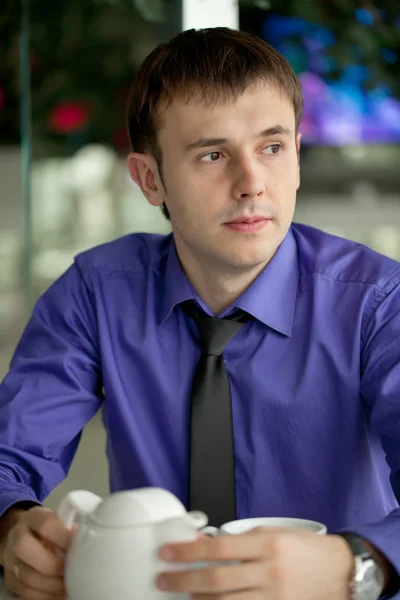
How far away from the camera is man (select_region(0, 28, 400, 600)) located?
4.65 ft

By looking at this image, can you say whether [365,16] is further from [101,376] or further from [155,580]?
[155,580]

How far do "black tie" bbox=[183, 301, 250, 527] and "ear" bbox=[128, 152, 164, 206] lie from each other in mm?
359

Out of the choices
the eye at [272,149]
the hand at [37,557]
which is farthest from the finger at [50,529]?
the eye at [272,149]

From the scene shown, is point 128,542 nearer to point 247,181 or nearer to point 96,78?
point 247,181

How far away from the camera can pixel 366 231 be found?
15.5ft

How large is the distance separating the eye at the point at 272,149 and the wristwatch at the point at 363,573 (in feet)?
2.16

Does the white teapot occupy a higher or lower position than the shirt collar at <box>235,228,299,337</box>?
lower

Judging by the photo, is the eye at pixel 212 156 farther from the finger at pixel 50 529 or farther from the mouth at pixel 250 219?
the finger at pixel 50 529

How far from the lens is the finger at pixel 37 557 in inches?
40.6

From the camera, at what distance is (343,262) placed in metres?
1.52

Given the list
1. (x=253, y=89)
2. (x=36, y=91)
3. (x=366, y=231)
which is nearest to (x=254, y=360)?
(x=253, y=89)

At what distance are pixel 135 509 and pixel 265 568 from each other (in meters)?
0.15

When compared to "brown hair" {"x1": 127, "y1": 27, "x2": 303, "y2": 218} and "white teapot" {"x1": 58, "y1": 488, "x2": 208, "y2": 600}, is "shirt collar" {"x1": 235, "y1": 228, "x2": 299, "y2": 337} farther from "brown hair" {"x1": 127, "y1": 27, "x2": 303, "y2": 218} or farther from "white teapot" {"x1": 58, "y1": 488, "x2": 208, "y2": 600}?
"white teapot" {"x1": 58, "y1": 488, "x2": 208, "y2": 600}

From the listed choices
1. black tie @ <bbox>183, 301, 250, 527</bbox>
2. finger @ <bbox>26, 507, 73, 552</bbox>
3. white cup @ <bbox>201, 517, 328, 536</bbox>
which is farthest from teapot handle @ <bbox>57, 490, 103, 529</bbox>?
black tie @ <bbox>183, 301, 250, 527</bbox>
